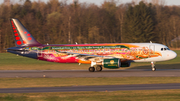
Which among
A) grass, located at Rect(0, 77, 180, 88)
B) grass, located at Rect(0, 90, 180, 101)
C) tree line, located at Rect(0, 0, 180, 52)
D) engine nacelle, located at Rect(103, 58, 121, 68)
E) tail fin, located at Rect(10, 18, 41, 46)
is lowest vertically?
grass, located at Rect(0, 90, 180, 101)

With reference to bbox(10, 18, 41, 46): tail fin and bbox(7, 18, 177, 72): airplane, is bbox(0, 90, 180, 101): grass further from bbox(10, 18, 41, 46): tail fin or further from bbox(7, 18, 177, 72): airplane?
bbox(10, 18, 41, 46): tail fin

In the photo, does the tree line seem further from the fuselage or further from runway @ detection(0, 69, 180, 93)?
runway @ detection(0, 69, 180, 93)

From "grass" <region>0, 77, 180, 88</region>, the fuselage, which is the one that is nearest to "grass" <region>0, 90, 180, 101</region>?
"grass" <region>0, 77, 180, 88</region>

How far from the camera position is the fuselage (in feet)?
103

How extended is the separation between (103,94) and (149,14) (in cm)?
8053

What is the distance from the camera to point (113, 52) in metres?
31.5

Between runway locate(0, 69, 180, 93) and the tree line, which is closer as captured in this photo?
runway locate(0, 69, 180, 93)

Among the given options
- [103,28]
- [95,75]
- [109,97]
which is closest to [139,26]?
[103,28]

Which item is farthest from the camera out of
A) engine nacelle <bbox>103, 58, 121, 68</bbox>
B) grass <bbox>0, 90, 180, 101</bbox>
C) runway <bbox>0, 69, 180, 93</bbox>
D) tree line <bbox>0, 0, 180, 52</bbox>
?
tree line <bbox>0, 0, 180, 52</bbox>

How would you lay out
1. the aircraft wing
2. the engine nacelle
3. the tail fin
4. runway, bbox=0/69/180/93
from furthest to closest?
the tail fin, the aircraft wing, the engine nacelle, runway, bbox=0/69/180/93

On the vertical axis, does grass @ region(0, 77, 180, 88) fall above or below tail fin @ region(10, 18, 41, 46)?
below

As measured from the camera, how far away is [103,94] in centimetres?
1559

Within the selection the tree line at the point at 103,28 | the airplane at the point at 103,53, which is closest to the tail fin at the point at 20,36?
the airplane at the point at 103,53

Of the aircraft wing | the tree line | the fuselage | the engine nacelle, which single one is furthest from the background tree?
the engine nacelle
